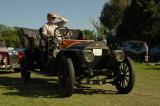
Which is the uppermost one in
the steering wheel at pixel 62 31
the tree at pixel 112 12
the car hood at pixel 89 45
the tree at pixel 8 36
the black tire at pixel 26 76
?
the tree at pixel 112 12

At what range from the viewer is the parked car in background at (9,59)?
1741cm

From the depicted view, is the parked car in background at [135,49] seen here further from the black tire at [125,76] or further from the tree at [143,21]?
the black tire at [125,76]

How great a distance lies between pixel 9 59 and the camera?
58.1 ft

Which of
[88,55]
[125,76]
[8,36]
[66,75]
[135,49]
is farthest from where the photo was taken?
[8,36]

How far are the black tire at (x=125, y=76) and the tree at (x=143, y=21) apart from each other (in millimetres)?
35942

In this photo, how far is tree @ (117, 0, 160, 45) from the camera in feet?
156

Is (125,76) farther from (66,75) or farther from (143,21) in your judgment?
(143,21)

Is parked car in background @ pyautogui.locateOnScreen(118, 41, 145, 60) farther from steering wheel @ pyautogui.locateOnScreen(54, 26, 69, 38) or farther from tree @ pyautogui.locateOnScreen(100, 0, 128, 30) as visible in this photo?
tree @ pyautogui.locateOnScreen(100, 0, 128, 30)

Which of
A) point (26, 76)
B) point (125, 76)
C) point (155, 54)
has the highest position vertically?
point (155, 54)

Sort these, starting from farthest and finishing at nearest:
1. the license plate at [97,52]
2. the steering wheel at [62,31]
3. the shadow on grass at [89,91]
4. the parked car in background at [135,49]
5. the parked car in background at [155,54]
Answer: the parked car in background at [135,49] < the parked car in background at [155,54] < the steering wheel at [62,31] < the shadow on grass at [89,91] < the license plate at [97,52]

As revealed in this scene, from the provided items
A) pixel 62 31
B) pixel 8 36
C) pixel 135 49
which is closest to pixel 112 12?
pixel 8 36

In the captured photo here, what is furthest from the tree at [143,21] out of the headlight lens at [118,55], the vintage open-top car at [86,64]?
the headlight lens at [118,55]

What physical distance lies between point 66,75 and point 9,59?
7304 millimetres

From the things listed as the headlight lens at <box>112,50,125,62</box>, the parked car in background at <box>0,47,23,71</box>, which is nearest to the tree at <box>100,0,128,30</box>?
the parked car in background at <box>0,47,23,71</box>
